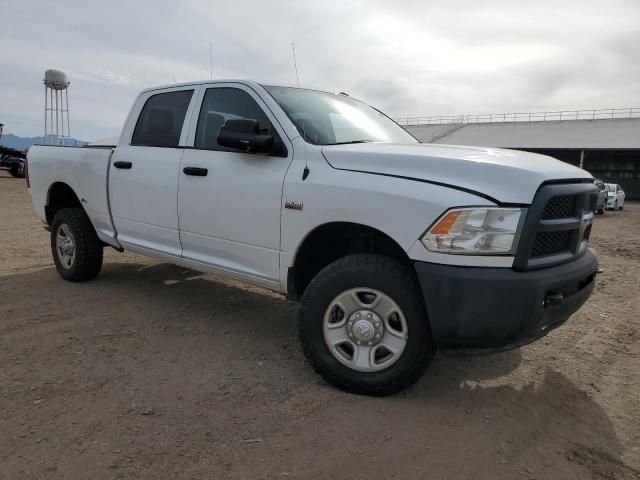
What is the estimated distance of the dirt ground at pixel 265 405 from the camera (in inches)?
98.2

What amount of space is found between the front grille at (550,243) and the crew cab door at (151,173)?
2761 millimetres

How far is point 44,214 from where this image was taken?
5895mm

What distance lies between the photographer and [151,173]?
4457mm

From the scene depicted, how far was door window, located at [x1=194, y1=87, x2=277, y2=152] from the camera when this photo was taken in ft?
13.0

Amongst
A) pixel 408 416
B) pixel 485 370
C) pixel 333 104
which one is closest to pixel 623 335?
pixel 485 370

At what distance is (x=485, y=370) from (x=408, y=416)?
0.97 metres

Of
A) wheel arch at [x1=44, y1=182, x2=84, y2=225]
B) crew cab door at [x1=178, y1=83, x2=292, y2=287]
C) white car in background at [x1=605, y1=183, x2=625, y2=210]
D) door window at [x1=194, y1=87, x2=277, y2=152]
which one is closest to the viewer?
crew cab door at [x1=178, y1=83, x2=292, y2=287]

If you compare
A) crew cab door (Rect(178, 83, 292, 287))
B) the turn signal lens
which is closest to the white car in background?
crew cab door (Rect(178, 83, 292, 287))

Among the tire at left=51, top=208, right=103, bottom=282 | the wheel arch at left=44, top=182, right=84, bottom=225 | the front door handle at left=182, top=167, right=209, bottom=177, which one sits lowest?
the tire at left=51, top=208, right=103, bottom=282

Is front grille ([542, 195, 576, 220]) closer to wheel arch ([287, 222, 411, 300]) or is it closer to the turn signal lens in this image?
the turn signal lens

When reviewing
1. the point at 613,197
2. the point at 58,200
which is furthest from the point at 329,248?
the point at 613,197

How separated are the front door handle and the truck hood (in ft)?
3.55

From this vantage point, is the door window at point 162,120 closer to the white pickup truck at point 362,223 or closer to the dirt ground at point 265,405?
the white pickup truck at point 362,223

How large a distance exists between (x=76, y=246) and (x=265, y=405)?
3351mm
